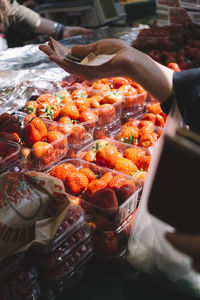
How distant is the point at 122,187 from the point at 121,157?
393mm

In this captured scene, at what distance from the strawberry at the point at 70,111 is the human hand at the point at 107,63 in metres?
0.53

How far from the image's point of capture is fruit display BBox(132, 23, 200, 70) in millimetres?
3294

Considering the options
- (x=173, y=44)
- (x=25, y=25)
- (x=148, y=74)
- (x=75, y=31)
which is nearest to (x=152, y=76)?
(x=148, y=74)

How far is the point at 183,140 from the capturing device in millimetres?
834

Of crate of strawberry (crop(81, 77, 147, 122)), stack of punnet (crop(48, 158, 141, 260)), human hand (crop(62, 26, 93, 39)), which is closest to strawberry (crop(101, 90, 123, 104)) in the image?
crate of strawberry (crop(81, 77, 147, 122))

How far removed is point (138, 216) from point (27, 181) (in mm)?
468

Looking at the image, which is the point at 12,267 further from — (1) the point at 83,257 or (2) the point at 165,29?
(2) the point at 165,29

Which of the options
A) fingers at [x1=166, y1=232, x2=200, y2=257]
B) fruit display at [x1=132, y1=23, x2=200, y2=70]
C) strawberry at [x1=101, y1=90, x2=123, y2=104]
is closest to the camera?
fingers at [x1=166, y1=232, x2=200, y2=257]

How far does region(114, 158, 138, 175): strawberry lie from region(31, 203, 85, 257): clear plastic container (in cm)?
48

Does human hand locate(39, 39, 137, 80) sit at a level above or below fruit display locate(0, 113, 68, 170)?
above

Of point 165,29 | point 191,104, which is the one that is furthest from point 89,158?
point 165,29

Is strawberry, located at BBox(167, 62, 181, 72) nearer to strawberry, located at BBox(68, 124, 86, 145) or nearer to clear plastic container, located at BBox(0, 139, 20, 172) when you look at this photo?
strawberry, located at BBox(68, 124, 86, 145)

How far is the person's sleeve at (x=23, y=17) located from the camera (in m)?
3.83

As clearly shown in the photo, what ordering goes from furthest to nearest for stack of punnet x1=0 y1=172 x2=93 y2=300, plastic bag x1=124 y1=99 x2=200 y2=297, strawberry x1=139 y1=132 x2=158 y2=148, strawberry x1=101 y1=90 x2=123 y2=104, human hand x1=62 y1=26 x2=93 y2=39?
human hand x1=62 y1=26 x2=93 y2=39 → strawberry x1=101 y1=90 x2=123 y2=104 → strawberry x1=139 y1=132 x2=158 y2=148 → plastic bag x1=124 y1=99 x2=200 y2=297 → stack of punnet x1=0 y1=172 x2=93 y2=300
